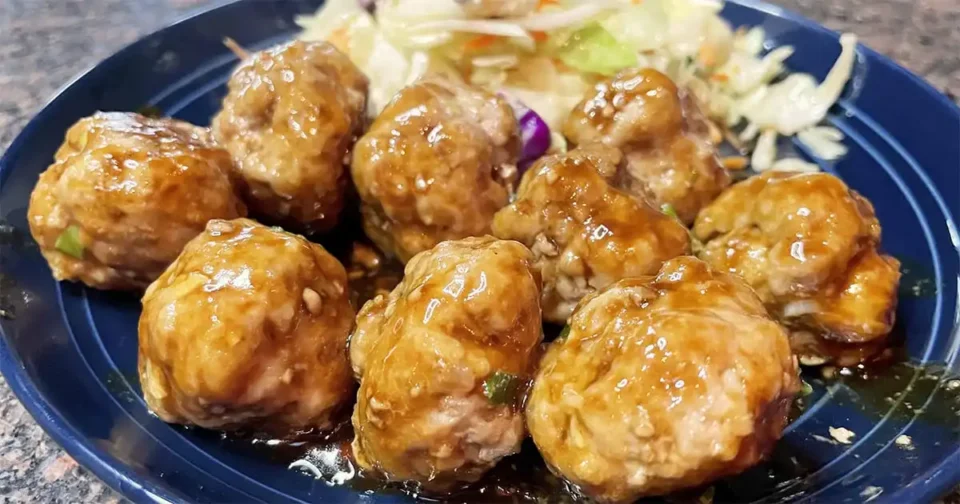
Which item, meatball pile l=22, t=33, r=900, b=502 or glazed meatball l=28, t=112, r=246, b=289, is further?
glazed meatball l=28, t=112, r=246, b=289

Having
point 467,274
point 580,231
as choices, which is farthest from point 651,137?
point 467,274

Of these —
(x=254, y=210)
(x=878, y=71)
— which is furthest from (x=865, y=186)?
(x=254, y=210)

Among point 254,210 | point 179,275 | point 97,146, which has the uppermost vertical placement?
point 97,146

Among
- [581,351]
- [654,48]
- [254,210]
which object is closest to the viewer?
[581,351]

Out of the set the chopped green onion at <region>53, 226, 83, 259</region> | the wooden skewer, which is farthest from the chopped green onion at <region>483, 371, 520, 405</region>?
the wooden skewer

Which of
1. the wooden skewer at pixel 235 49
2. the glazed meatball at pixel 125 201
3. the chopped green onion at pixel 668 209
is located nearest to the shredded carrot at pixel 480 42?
the wooden skewer at pixel 235 49

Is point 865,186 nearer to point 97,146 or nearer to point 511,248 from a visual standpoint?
point 511,248

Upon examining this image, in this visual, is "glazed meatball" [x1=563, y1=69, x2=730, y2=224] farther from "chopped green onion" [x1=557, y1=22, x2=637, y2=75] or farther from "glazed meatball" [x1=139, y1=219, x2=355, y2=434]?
"glazed meatball" [x1=139, y1=219, x2=355, y2=434]
